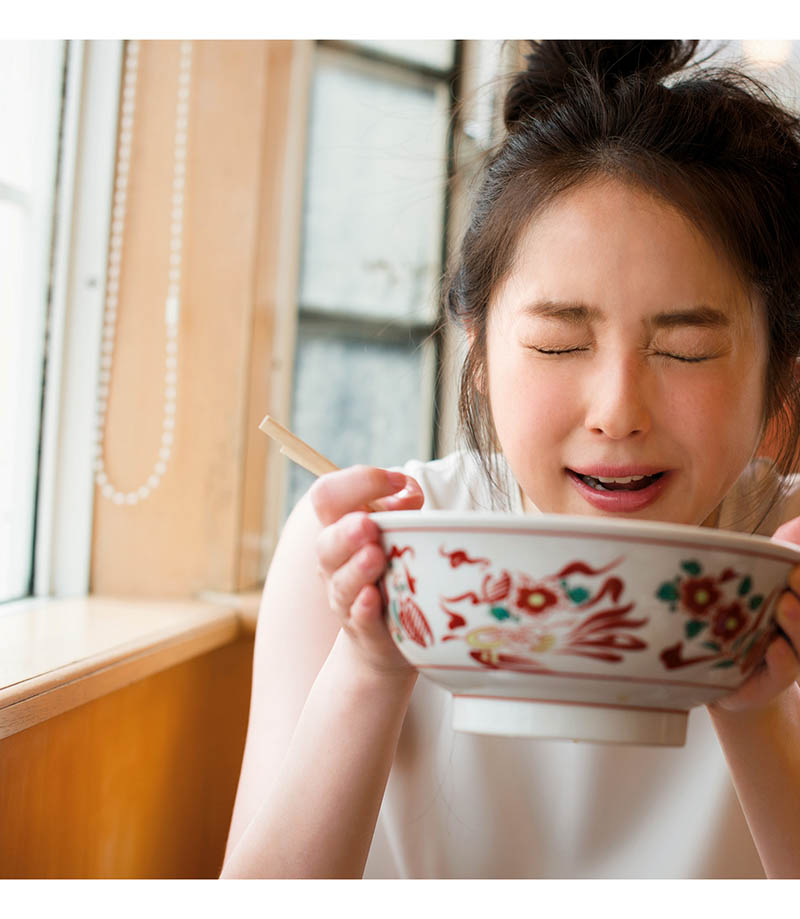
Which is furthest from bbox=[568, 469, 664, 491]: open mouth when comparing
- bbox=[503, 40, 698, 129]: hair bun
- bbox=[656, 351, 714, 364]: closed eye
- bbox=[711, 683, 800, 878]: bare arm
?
bbox=[503, 40, 698, 129]: hair bun

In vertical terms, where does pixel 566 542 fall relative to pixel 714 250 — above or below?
below

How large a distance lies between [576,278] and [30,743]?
67cm

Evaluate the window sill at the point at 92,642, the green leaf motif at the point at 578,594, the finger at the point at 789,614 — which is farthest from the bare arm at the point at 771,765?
the window sill at the point at 92,642

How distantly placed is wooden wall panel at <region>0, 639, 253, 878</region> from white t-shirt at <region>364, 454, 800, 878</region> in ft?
1.07

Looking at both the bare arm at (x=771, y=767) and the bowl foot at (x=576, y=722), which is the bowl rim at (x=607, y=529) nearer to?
the bowl foot at (x=576, y=722)

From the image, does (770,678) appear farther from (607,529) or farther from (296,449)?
(296,449)

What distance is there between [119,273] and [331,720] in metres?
0.95

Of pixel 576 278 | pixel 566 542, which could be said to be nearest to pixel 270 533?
pixel 576 278

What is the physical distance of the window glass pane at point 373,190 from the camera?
1.85 m

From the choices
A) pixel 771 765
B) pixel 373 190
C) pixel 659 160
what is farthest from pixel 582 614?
pixel 373 190

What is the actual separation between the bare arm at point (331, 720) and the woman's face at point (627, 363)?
0.21 meters
